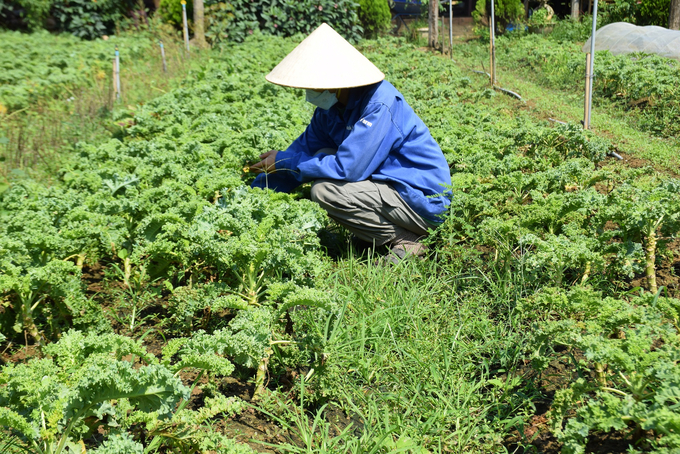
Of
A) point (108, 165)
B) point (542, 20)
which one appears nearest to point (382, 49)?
point (542, 20)

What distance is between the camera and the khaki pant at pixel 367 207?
4.04 m

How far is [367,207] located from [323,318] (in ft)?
3.62

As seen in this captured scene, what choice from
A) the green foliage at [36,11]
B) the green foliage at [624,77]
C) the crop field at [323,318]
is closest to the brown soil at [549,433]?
the crop field at [323,318]

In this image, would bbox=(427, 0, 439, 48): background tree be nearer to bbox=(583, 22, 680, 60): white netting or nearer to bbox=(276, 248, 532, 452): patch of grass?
bbox=(583, 22, 680, 60): white netting

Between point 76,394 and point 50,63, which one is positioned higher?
point 50,63

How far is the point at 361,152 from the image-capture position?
3.96 metres

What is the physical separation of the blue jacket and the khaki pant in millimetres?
57

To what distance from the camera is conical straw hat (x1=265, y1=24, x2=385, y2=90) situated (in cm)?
386

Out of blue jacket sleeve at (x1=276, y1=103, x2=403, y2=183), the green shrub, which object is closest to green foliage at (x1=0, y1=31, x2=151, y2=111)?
blue jacket sleeve at (x1=276, y1=103, x2=403, y2=183)

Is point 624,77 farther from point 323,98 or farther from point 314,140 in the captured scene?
point 323,98

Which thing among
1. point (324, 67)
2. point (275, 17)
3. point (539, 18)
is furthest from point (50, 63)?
point (539, 18)

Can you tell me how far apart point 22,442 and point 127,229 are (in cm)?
193

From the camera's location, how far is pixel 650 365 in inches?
85.3

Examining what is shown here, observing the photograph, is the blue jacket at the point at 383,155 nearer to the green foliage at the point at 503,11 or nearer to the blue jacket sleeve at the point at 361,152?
the blue jacket sleeve at the point at 361,152
